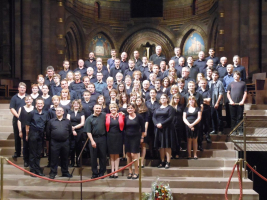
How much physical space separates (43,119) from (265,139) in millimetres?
5175

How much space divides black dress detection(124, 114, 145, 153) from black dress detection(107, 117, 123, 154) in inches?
5.8

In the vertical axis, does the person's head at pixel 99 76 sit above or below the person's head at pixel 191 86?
above

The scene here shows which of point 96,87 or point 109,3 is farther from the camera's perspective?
point 109,3

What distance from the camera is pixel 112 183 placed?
882 centimetres

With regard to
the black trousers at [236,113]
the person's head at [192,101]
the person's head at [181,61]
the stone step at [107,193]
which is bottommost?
the stone step at [107,193]

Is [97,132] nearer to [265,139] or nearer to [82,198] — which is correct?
[82,198]

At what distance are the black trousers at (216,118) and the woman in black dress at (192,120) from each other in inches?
37.8

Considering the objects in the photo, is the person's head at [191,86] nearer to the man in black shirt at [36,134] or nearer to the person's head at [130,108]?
the person's head at [130,108]

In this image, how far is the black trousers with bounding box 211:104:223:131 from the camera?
1035cm

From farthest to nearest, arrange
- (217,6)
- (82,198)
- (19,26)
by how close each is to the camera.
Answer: (217,6), (19,26), (82,198)

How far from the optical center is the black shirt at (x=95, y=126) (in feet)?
29.2

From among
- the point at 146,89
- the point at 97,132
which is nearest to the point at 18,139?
the point at 97,132

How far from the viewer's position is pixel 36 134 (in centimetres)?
903

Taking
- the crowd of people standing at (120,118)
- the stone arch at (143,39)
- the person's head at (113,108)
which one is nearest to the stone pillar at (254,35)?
the crowd of people standing at (120,118)
